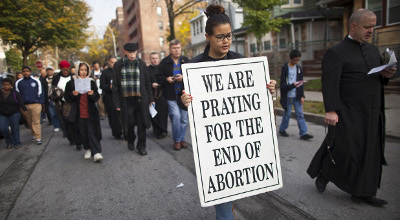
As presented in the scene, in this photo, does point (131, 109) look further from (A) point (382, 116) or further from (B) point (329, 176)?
(A) point (382, 116)

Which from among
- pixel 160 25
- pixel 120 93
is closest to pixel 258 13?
pixel 120 93

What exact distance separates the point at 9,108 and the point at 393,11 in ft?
52.2

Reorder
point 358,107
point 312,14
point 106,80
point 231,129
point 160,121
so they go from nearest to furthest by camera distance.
Result: point 231,129
point 358,107
point 160,121
point 106,80
point 312,14

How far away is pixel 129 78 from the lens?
5.40 metres

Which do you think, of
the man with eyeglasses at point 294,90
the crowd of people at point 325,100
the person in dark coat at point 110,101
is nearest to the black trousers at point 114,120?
the person in dark coat at point 110,101

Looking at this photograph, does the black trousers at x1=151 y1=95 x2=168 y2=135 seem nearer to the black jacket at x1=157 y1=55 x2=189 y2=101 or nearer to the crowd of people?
the crowd of people

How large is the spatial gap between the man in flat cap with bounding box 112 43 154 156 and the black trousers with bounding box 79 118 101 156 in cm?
59

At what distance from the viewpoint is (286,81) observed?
6.07 m

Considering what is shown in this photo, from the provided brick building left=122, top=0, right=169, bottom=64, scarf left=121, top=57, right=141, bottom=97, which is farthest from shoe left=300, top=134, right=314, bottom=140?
brick building left=122, top=0, right=169, bottom=64

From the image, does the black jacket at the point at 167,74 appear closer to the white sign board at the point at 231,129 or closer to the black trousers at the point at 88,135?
the black trousers at the point at 88,135

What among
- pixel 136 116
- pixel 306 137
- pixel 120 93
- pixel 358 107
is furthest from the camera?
pixel 306 137

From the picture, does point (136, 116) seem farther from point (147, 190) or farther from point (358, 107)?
point (358, 107)

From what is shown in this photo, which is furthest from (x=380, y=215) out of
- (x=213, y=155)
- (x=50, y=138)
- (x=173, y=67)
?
(x=50, y=138)

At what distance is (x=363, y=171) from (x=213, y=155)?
185 centimetres
